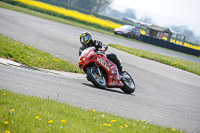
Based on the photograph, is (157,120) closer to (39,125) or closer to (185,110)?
(185,110)

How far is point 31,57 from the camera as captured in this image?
40.5 feet

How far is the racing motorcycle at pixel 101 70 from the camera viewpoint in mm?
9648

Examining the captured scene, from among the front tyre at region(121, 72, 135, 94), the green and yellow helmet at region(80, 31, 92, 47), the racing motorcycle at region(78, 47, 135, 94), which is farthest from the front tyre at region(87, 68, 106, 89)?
the green and yellow helmet at region(80, 31, 92, 47)

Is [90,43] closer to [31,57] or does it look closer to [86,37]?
[86,37]

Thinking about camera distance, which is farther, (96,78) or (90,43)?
(90,43)

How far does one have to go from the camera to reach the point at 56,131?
5.14m

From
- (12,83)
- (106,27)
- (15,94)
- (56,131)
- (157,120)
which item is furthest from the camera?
(106,27)

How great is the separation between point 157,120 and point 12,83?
3478mm

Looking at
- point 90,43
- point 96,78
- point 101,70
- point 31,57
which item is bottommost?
point 31,57

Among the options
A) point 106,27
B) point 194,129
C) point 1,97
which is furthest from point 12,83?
point 106,27

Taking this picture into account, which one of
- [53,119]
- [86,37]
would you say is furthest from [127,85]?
[53,119]

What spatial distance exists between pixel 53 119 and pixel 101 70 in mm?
4550

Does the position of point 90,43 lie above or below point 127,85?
above

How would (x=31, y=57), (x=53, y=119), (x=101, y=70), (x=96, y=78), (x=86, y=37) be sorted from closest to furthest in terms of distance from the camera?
(x=53, y=119), (x=96, y=78), (x=86, y=37), (x=101, y=70), (x=31, y=57)
